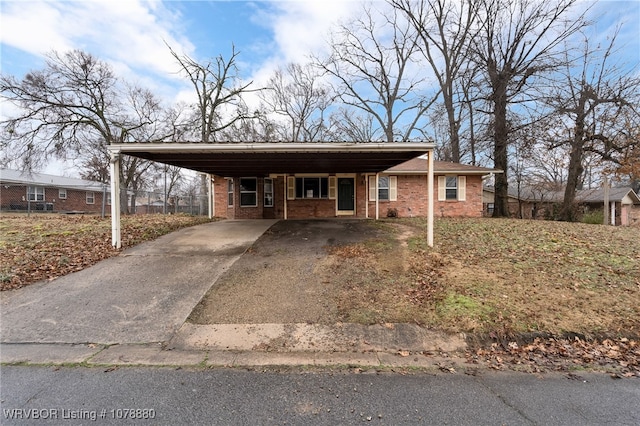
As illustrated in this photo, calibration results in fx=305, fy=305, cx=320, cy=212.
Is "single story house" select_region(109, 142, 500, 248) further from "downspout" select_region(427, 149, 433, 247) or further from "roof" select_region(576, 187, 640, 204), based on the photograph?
"roof" select_region(576, 187, 640, 204)

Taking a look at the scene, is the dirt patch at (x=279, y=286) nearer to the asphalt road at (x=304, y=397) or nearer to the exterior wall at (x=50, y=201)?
the asphalt road at (x=304, y=397)

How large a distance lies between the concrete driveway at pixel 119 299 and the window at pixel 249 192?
7266 mm

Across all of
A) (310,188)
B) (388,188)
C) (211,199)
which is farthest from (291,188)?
(388,188)

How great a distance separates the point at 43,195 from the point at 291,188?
23126 millimetres

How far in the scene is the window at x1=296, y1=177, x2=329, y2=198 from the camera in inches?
600

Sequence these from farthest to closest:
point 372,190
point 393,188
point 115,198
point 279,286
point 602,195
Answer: point 602,195 < point 393,188 < point 372,190 < point 115,198 < point 279,286

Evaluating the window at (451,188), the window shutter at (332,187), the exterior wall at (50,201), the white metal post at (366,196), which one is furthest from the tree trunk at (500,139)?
A: the exterior wall at (50,201)

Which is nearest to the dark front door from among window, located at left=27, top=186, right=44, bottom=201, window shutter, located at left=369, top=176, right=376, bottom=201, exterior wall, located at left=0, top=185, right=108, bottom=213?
window shutter, located at left=369, top=176, right=376, bottom=201

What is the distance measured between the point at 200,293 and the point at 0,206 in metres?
22.0

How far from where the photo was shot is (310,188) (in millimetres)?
15312

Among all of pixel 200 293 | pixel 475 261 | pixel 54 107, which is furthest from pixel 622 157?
pixel 54 107

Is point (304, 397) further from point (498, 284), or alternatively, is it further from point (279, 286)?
point (498, 284)

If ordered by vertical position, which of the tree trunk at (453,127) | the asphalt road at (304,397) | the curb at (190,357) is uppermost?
the tree trunk at (453,127)

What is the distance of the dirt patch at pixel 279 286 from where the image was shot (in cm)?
467
